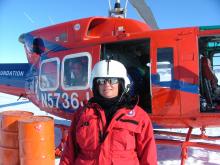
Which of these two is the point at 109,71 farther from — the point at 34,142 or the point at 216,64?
the point at 216,64

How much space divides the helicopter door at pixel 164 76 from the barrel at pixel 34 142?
5.55ft

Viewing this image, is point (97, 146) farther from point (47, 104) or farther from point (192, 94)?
point (47, 104)

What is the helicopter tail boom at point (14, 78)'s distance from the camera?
7.80m

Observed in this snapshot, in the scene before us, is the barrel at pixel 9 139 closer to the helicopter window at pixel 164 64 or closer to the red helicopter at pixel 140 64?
the red helicopter at pixel 140 64

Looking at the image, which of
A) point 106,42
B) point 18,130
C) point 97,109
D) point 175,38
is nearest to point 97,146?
point 97,109

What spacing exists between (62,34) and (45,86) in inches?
42.6

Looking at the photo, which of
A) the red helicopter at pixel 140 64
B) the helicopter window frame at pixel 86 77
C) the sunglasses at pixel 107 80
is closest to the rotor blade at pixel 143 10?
the red helicopter at pixel 140 64

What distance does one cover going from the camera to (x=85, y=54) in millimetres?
A: 5477

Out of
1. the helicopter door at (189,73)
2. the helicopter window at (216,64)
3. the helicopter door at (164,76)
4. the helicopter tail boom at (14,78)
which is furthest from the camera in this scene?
the helicopter tail boom at (14,78)

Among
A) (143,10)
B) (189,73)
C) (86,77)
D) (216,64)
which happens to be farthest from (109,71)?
(143,10)

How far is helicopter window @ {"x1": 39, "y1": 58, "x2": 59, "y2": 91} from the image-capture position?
5.97 metres

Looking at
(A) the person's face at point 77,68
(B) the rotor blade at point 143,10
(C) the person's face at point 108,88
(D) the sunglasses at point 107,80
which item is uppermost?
(B) the rotor blade at point 143,10

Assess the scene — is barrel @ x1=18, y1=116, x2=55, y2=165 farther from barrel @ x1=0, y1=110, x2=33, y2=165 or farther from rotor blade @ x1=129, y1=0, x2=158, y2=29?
rotor blade @ x1=129, y1=0, x2=158, y2=29

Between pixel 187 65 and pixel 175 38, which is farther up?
pixel 175 38
